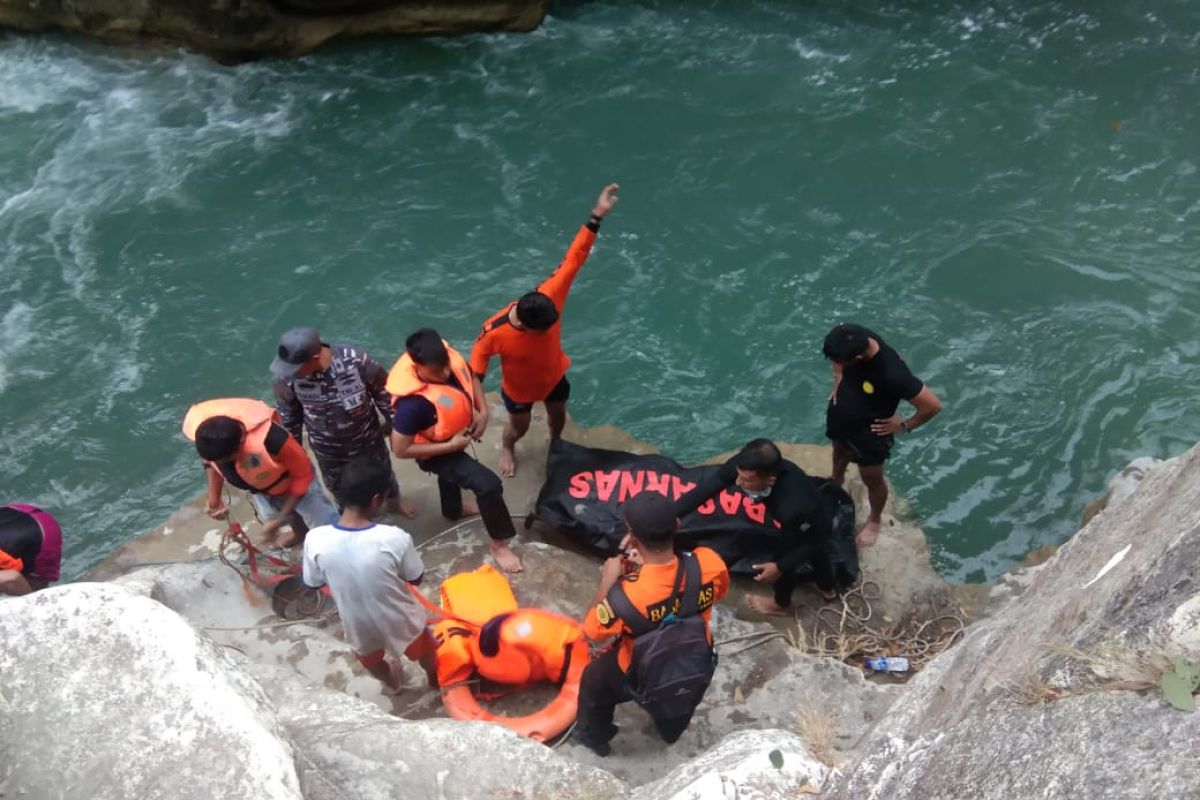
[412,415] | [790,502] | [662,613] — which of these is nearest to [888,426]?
[790,502]

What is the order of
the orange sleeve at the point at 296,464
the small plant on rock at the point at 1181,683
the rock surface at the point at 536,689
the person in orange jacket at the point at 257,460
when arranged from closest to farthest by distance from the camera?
1. the small plant on rock at the point at 1181,683
2. the rock surface at the point at 536,689
3. the person in orange jacket at the point at 257,460
4. the orange sleeve at the point at 296,464

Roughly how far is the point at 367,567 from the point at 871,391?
2.86 m

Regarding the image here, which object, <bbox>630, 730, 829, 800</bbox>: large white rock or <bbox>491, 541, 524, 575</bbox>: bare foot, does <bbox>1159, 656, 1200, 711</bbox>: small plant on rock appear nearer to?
<bbox>630, 730, 829, 800</bbox>: large white rock

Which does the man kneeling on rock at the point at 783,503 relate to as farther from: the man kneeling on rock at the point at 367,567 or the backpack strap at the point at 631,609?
the man kneeling on rock at the point at 367,567

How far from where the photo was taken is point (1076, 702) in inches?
93.8

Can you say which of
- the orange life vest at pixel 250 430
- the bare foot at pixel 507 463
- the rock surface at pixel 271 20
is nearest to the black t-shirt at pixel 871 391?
the bare foot at pixel 507 463

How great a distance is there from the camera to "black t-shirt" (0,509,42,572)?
4.94 m

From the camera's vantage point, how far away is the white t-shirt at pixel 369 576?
13.8 feet

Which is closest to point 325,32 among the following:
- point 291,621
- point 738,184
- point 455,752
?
point 738,184

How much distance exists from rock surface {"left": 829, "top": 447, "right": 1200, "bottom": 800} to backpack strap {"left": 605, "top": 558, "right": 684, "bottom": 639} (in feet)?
3.60

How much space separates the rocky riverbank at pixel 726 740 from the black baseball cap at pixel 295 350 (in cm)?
145

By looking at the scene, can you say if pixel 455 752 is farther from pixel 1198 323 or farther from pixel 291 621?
pixel 1198 323

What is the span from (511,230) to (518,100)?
8.26 ft

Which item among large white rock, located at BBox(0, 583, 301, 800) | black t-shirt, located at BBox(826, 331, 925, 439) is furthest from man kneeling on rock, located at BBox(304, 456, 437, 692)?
black t-shirt, located at BBox(826, 331, 925, 439)
